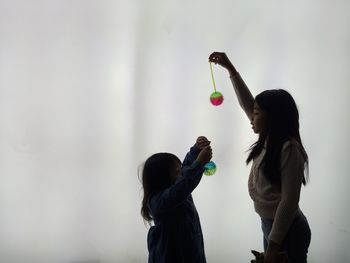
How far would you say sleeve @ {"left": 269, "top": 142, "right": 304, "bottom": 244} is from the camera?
939mm

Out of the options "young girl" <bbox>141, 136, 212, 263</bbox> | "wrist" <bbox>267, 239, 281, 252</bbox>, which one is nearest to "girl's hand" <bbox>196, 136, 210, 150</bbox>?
"young girl" <bbox>141, 136, 212, 263</bbox>

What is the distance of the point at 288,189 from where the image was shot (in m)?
0.94

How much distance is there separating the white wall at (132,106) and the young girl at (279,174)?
447mm

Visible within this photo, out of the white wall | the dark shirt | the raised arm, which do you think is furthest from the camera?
the white wall

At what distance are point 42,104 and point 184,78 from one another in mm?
586

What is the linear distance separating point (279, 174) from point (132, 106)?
2.29ft

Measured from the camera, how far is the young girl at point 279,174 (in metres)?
0.94

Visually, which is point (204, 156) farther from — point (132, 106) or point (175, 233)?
point (132, 106)

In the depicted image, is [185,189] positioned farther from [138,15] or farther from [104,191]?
[138,15]

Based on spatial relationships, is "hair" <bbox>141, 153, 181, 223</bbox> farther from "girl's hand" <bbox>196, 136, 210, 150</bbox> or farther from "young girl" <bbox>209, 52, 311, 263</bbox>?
"young girl" <bbox>209, 52, 311, 263</bbox>

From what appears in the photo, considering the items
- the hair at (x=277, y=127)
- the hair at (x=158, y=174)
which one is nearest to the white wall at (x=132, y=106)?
the hair at (x=158, y=174)

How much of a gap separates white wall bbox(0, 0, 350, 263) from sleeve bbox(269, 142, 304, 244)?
A: 1.76 feet

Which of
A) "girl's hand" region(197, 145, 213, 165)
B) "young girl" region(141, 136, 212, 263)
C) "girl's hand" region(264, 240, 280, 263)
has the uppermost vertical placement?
"girl's hand" region(197, 145, 213, 165)

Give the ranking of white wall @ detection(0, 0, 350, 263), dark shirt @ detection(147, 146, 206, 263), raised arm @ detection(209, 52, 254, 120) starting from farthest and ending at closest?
white wall @ detection(0, 0, 350, 263) < raised arm @ detection(209, 52, 254, 120) < dark shirt @ detection(147, 146, 206, 263)
